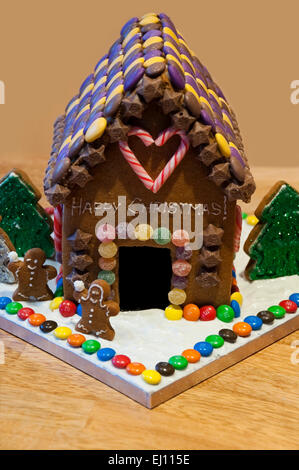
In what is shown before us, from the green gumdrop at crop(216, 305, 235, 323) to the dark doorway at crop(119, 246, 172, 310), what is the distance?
28 centimetres

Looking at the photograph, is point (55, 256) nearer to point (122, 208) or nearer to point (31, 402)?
point (122, 208)

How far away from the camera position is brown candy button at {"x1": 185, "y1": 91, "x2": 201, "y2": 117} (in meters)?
2.81

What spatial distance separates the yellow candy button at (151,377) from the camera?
2.72 m

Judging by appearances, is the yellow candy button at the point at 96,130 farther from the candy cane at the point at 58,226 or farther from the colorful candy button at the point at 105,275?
the colorful candy button at the point at 105,275

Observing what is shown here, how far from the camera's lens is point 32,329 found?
313 cm

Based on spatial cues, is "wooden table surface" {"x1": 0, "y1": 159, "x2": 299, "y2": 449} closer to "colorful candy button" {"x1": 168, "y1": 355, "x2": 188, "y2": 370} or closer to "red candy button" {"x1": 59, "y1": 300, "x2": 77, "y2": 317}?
"colorful candy button" {"x1": 168, "y1": 355, "x2": 188, "y2": 370}

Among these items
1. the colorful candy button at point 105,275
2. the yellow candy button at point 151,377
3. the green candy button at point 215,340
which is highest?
the colorful candy button at point 105,275

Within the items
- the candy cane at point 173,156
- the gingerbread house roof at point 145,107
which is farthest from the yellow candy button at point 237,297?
the candy cane at point 173,156

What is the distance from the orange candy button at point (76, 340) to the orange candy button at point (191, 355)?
443 mm

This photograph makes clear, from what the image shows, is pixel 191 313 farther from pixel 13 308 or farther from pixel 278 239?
pixel 13 308

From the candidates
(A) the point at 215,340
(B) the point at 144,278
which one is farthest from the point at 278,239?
(A) the point at 215,340

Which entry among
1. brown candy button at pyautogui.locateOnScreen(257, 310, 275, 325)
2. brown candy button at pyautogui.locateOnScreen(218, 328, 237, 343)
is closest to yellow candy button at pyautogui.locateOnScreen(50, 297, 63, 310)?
brown candy button at pyautogui.locateOnScreen(218, 328, 237, 343)

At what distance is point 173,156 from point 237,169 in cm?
28

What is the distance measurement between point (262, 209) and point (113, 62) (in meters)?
1.04
